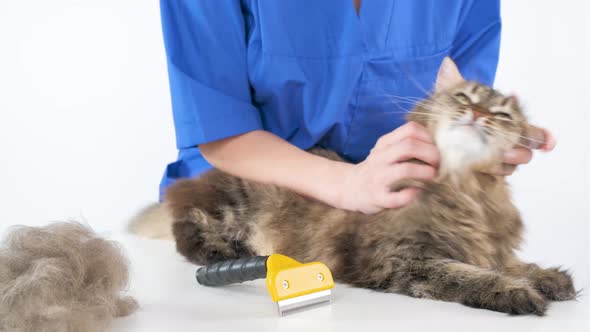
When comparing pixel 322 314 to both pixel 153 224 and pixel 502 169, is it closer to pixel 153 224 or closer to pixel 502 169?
pixel 502 169

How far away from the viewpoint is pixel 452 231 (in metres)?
1.29

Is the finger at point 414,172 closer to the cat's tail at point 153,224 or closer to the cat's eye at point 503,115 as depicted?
the cat's eye at point 503,115

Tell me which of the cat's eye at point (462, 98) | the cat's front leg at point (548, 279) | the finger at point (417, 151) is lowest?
the cat's front leg at point (548, 279)

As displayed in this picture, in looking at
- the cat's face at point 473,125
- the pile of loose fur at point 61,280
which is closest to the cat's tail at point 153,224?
the pile of loose fur at point 61,280

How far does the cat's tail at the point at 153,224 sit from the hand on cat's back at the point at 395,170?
726mm

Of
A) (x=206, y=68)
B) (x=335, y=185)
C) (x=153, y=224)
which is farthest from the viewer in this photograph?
(x=153, y=224)

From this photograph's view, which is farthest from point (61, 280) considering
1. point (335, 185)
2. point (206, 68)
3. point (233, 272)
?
point (206, 68)

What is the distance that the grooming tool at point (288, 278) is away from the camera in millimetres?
1132

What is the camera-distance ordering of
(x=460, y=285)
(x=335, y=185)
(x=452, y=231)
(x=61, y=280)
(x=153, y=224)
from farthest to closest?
1. (x=153, y=224)
2. (x=335, y=185)
3. (x=452, y=231)
4. (x=460, y=285)
5. (x=61, y=280)

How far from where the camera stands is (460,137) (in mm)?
1269

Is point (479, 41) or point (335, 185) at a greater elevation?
point (479, 41)

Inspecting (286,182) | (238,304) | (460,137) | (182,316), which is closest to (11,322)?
(182,316)

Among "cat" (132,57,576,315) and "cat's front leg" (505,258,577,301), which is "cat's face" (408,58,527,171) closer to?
"cat" (132,57,576,315)

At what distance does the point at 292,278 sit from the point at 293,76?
0.68 meters
